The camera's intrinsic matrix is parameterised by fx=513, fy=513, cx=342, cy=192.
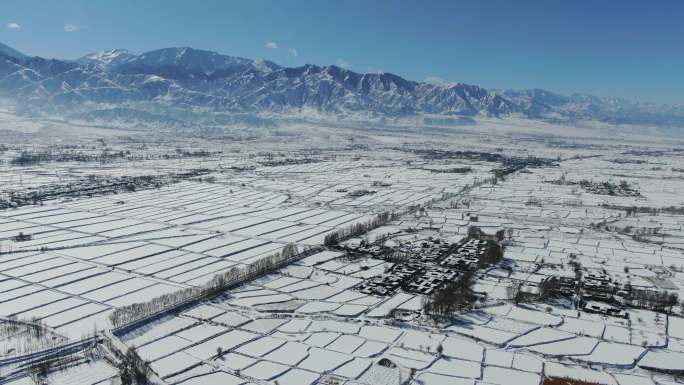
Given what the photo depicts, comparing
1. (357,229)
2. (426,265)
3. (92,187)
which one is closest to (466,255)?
(426,265)

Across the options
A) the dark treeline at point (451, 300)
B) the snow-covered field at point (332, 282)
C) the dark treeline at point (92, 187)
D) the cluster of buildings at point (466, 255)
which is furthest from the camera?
the dark treeline at point (92, 187)

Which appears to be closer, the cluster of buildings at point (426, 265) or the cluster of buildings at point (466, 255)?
the cluster of buildings at point (426, 265)

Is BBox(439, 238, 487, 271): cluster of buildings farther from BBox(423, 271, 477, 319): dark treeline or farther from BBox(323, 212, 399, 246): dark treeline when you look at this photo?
BBox(323, 212, 399, 246): dark treeline

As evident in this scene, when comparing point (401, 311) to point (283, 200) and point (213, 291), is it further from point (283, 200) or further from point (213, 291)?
point (283, 200)

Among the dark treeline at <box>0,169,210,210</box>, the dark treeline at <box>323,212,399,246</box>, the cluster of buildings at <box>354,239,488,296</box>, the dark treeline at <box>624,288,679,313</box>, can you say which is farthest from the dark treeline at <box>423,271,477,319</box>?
the dark treeline at <box>0,169,210,210</box>

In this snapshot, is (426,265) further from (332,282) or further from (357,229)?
(357,229)

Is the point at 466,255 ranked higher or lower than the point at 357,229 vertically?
lower

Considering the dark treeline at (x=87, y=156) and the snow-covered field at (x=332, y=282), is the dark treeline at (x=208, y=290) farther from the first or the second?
the dark treeline at (x=87, y=156)

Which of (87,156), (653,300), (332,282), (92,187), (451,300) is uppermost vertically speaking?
(87,156)

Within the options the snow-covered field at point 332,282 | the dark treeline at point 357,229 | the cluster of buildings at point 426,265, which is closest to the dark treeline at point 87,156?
the snow-covered field at point 332,282

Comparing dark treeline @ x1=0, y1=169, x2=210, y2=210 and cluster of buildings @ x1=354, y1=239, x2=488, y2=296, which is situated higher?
dark treeline @ x1=0, y1=169, x2=210, y2=210

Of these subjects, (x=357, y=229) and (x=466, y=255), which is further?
(x=357, y=229)

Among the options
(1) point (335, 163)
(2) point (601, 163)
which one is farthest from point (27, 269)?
(2) point (601, 163)
